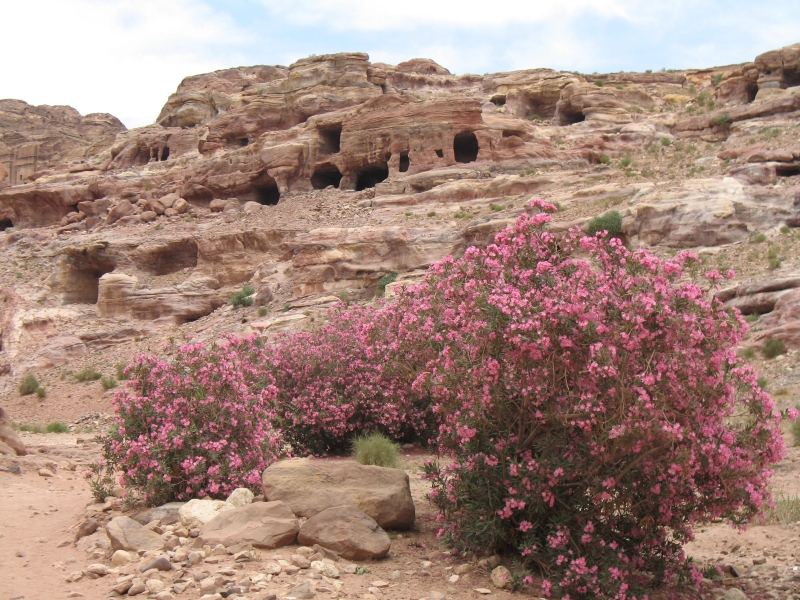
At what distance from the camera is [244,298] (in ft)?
95.0

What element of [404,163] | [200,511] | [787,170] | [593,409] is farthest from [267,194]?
[593,409]

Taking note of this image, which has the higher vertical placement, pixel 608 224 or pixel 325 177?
pixel 325 177

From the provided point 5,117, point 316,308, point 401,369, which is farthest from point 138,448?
point 5,117

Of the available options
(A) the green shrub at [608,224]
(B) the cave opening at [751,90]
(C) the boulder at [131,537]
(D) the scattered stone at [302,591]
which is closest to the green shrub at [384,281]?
(A) the green shrub at [608,224]

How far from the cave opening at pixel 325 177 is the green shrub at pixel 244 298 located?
1047cm

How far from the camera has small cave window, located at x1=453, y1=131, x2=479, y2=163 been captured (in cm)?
3468

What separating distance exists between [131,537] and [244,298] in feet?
73.9

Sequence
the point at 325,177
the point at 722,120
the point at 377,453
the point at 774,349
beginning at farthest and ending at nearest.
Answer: the point at 325,177 → the point at 722,120 → the point at 774,349 → the point at 377,453

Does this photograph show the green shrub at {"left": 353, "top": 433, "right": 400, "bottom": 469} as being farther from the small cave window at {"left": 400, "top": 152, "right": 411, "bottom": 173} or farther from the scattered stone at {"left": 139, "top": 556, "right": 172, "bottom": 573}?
the small cave window at {"left": 400, "top": 152, "right": 411, "bottom": 173}

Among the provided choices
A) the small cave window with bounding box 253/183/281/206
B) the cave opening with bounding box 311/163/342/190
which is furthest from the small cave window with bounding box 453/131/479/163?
the small cave window with bounding box 253/183/281/206

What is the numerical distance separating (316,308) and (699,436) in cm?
1966

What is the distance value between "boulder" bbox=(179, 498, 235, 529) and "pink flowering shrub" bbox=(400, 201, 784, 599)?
2.35 meters

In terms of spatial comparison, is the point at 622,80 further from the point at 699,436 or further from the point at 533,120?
the point at 699,436

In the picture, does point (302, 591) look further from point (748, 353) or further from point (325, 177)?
point (325, 177)
